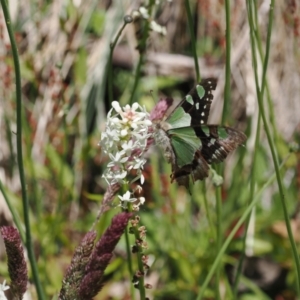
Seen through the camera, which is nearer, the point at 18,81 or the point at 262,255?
the point at 18,81

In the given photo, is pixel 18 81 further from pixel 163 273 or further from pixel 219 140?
pixel 163 273

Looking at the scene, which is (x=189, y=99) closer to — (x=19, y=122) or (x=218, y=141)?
(x=218, y=141)

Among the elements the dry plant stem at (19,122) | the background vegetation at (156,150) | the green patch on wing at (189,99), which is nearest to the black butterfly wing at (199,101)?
the green patch on wing at (189,99)

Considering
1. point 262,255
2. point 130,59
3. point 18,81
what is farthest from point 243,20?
point 18,81

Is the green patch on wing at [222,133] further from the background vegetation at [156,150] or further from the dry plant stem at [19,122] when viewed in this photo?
the background vegetation at [156,150]

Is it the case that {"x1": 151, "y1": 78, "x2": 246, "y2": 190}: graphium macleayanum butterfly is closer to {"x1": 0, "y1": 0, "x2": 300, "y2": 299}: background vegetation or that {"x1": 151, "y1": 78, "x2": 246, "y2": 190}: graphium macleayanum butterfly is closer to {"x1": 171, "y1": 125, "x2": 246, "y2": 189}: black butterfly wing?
{"x1": 171, "y1": 125, "x2": 246, "y2": 189}: black butterfly wing

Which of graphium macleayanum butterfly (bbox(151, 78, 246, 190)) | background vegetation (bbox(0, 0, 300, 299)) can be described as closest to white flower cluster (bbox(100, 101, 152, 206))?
graphium macleayanum butterfly (bbox(151, 78, 246, 190))

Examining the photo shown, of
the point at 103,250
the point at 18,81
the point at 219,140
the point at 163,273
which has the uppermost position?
the point at 18,81

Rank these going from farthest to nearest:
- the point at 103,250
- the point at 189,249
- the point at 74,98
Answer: the point at 74,98
the point at 189,249
the point at 103,250
